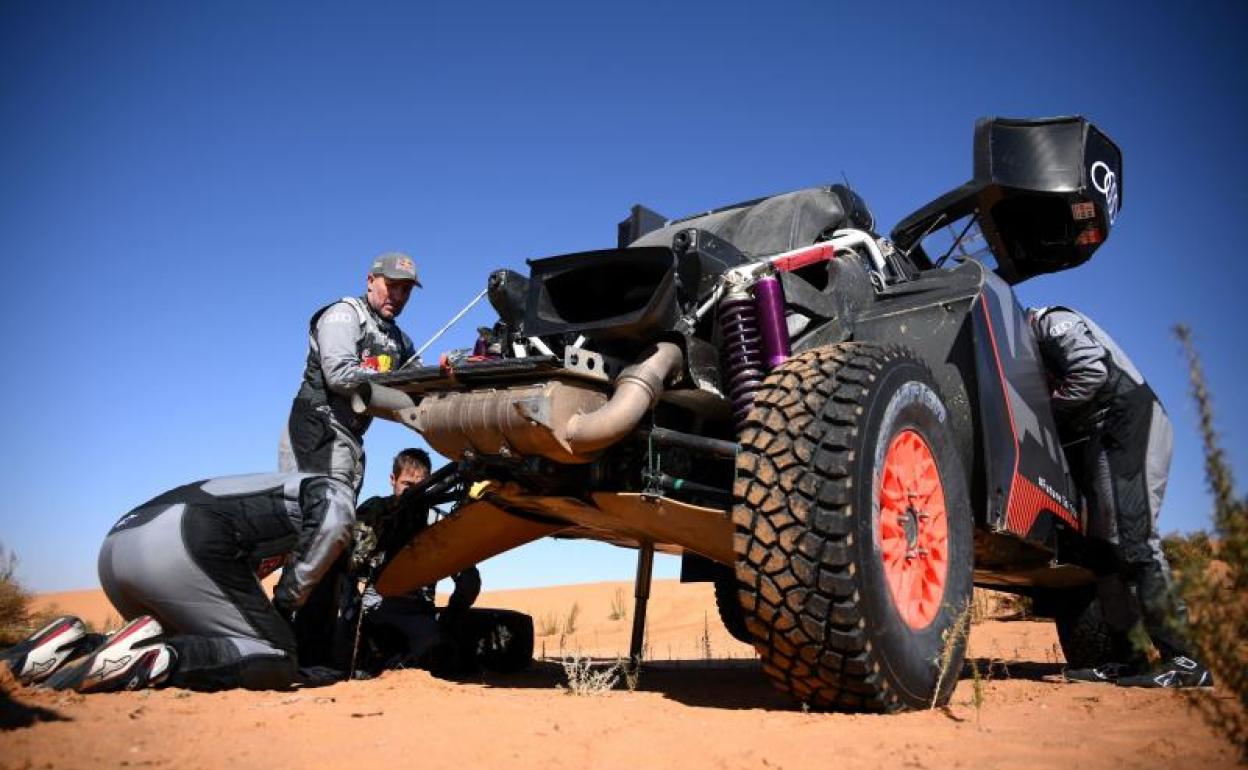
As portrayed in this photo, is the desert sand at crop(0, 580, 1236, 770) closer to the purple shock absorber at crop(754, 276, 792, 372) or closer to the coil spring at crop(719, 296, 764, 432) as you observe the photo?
the coil spring at crop(719, 296, 764, 432)

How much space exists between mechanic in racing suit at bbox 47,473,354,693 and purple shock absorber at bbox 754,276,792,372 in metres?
1.99

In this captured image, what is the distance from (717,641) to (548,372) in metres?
8.60

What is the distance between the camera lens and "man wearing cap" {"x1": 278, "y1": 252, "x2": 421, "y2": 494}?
4.94m

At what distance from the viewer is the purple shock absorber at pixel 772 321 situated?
395cm

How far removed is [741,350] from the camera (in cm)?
401

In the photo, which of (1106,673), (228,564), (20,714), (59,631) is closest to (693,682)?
(1106,673)

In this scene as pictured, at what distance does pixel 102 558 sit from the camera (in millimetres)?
4211

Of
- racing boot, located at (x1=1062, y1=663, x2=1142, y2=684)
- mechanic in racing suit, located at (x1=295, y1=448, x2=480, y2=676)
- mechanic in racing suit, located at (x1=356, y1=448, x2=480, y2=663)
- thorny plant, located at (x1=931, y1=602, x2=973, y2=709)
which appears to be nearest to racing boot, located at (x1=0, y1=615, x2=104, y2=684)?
mechanic in racing suit, located at (x1=295, y1=448, x2=480, y2=676)

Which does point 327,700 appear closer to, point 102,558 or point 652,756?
point 102,558

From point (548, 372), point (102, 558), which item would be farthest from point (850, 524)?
point (102, 558)

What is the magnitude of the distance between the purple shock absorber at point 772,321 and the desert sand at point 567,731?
1.36m

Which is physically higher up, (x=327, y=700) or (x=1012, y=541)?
(x=1012, y=541)

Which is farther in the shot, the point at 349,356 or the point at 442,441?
the point at 349,356

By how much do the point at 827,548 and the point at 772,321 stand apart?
113 centimetres
